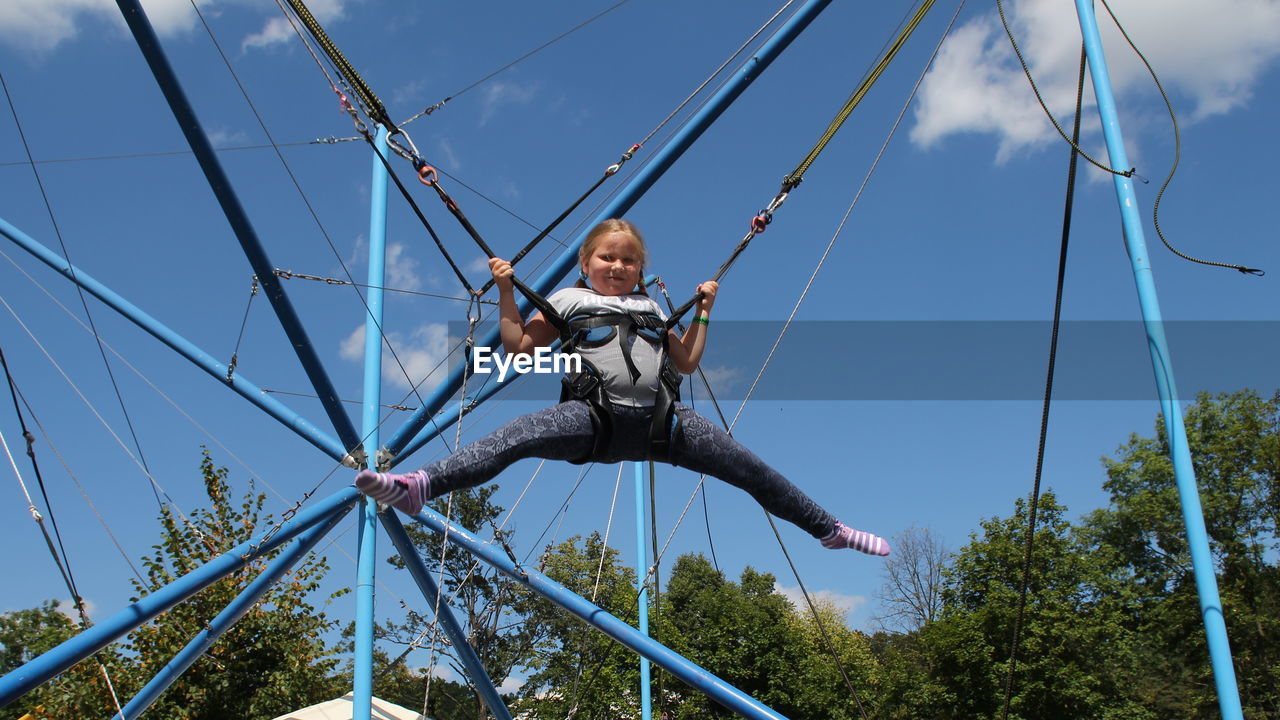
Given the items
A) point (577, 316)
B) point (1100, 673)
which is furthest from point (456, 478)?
point (1100, 673)

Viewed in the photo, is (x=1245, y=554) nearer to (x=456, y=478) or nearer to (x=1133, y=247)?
(x=1133, y=247)

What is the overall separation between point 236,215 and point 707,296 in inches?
101

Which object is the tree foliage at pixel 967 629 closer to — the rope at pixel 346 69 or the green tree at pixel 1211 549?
the green tree at pixel 1211 549

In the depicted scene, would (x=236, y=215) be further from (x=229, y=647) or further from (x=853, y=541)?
(x=229, y=647)

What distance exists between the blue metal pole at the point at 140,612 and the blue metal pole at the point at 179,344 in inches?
20.6

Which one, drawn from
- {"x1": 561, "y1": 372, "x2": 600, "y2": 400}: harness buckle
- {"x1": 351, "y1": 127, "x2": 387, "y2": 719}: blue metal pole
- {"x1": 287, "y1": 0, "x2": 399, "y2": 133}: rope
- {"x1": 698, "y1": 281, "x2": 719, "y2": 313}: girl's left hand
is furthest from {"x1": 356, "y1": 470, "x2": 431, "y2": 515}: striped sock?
{"x1": 351, "y1": 127, "x2": 387, "y2": 719}: blue metal pole

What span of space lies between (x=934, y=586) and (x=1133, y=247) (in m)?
24.7

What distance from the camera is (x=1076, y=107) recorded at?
14.4ft

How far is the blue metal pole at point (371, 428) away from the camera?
580 centimetres

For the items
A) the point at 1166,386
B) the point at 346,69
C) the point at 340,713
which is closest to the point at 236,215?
the point at 346,69

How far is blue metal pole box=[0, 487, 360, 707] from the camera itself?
4469 mm

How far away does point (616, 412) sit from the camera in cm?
298

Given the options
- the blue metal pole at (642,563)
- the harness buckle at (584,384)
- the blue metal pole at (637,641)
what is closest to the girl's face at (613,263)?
the harness buckle at (584,384)

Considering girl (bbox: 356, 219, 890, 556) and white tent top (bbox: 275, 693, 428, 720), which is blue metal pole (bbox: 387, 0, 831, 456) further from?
white tent top (bbox: 275, 693, 428, 720)
